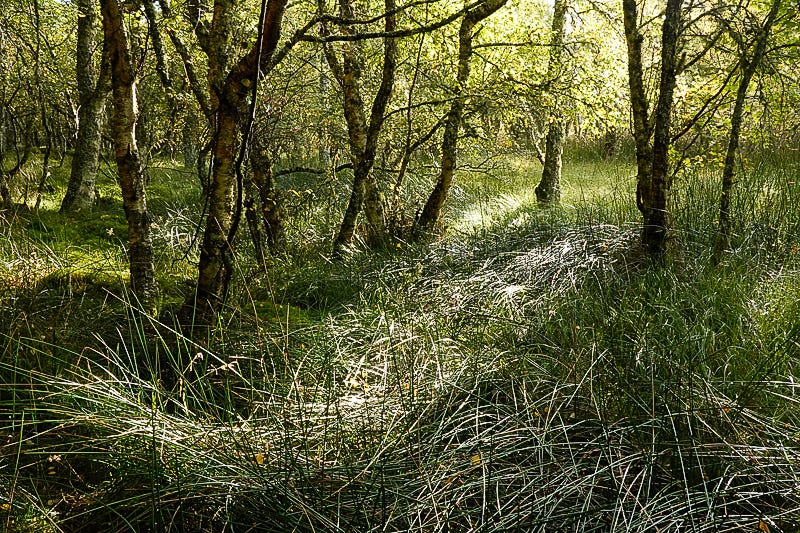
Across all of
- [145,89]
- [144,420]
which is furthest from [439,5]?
[144,420]

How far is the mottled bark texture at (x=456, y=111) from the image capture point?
227 inches

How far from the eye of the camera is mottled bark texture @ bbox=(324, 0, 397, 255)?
5.58 metres

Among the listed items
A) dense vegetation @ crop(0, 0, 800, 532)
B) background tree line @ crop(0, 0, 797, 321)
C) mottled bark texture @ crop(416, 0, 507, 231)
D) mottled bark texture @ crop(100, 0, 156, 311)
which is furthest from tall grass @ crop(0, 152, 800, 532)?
mottled bark texture @ crop(416, 0, 507, 231)

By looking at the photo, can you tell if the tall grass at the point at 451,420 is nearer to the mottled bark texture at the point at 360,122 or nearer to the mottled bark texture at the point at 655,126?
the mottled bark texture at the point at 655,126

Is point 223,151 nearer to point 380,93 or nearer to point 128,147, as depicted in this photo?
point 128,147

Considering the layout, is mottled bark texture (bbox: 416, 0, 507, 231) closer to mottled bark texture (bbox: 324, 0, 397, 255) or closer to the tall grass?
mottled bark texture (bbox: 324, 0, 397, 255)

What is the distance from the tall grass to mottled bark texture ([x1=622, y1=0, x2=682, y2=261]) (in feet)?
1.21

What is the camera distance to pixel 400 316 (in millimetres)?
3949

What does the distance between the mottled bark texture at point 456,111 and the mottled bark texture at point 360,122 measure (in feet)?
1.94

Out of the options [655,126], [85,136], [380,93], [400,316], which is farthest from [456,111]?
[85,136]

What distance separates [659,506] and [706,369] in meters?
1.01

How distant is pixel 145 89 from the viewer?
7.68 m

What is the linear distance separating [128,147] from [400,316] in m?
2.09

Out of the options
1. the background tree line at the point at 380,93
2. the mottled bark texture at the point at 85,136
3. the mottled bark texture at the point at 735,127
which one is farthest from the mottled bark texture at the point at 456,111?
the mottled bark texture at the point at 85,136
